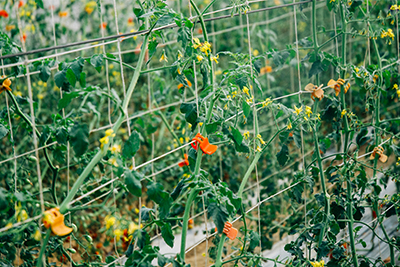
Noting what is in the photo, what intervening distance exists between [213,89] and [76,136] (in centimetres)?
48

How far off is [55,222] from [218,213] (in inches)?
16.3

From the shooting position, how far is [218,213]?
115cm

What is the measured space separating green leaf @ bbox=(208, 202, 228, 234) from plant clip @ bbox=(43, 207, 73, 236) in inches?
Answer: 14.5

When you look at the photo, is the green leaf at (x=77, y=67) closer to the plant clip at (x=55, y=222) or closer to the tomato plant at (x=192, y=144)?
the tomato plant at (x=192, y=144)

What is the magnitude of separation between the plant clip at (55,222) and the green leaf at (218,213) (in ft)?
1.21

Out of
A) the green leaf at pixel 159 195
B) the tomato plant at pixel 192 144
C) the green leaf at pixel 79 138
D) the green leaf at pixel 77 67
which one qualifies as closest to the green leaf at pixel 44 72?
the tomato plant at pixel 192 144

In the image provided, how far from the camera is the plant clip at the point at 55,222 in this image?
948 mm

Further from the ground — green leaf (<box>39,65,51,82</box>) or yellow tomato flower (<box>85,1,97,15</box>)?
green leaf (<box>39,65,51,82</box>)

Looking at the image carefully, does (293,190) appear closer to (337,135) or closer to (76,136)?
(337,135)

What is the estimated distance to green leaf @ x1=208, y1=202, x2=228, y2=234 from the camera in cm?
115

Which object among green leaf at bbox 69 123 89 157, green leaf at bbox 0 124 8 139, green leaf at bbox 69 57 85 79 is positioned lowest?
green leaf at bbox 0 124 8 139

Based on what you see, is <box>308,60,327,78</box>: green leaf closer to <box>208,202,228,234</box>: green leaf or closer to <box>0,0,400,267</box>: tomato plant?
<box>0,0,400,267</box>: tomato plant

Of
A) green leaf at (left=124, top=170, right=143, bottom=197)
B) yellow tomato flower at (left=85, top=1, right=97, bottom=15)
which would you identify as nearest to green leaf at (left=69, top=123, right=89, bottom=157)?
green leaf at (left=124, top=170, right=143, bottom=197)

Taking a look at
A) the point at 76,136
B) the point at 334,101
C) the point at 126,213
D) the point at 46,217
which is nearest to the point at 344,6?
the point at 334,101
